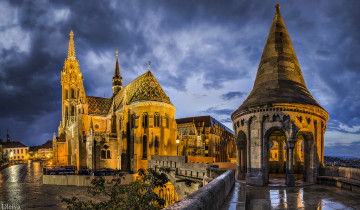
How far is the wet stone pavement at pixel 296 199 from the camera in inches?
336

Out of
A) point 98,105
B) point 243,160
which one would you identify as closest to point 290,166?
point 243,160

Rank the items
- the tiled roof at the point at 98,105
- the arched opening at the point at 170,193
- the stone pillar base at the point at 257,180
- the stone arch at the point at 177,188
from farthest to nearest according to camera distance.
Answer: the tiled roof at the point at 98,105, the arched opening at the point at 170,193, the stone arch at the point at 177,188, the stone pillar base at the point at 257,180

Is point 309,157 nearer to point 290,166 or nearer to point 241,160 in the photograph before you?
point 290,166

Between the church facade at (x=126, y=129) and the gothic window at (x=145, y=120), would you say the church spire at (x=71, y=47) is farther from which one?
the gothic window at (x=145, y=120)

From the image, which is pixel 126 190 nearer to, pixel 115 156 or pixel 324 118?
pixel 324 118

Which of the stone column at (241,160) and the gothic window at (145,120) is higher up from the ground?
the gothic window at (145,120)

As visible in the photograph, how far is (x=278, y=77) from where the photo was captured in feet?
53.1

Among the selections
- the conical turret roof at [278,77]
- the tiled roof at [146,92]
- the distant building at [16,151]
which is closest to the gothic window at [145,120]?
the tiled roof at [146,92]

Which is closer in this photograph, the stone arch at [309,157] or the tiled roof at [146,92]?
the stone arch at [309,157]

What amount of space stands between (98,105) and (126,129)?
15303 mm

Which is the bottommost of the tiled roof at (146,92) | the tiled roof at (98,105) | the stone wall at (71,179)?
the stone wall at (71,179)

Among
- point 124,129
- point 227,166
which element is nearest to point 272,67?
point 227,166

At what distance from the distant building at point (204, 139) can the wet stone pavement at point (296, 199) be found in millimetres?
46647

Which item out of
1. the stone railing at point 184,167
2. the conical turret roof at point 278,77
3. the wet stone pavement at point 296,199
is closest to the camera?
the wet stone pavement at point 296,199
